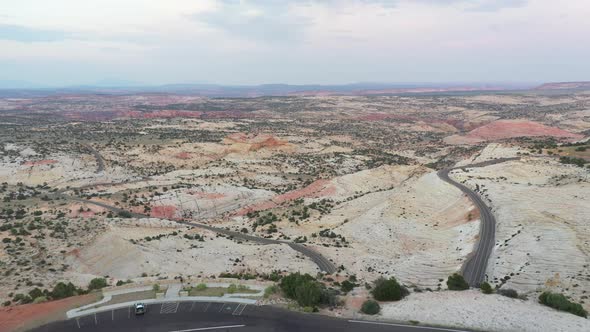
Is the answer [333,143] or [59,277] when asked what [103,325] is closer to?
[59,277]

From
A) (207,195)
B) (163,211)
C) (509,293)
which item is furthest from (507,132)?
(509,293)

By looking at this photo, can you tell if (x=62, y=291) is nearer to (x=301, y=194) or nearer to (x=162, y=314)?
(x=162, y=314)

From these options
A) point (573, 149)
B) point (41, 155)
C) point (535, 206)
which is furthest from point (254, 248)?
point (41, 155)

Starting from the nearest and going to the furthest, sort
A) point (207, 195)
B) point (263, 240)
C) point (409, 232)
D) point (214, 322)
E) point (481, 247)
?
point (214, 322), point (481, 247), point (409, 232), point (263, 240), point (207, 195)

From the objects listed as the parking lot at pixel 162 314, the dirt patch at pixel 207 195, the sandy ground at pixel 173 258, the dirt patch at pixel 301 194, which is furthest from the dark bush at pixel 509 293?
the dirt patch at pixel 207 195

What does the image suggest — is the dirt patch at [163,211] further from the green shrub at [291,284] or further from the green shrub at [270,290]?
the green shrub at [291,284]
